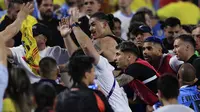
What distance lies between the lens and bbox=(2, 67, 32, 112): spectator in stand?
874 centimetres

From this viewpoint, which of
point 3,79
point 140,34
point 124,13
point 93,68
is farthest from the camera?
point 124,13

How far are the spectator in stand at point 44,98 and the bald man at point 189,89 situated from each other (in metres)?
2.65

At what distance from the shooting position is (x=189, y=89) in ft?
36.9

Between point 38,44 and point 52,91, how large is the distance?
3793 mm

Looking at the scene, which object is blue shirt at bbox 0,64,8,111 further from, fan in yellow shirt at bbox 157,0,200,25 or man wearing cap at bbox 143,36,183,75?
fan in yellow shirt at bbox 157,0,200,25

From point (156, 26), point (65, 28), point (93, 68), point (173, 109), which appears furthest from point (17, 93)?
point (156, 26)

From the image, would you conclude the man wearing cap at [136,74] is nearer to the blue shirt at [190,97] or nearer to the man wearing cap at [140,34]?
the blue shirt at [190,97]

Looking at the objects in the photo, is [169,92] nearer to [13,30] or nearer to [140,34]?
[13,30]

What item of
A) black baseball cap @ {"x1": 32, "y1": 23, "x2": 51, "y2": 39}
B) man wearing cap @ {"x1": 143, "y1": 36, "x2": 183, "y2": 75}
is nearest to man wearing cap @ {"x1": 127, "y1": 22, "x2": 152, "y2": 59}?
man wearing cap @ {"x1": 143, "y1": 36, "x2": 183, "y2": 75}

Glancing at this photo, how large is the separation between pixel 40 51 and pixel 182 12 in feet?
20.8

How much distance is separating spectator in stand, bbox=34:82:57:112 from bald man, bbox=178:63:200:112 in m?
2.65

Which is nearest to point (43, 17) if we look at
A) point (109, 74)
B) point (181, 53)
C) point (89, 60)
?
point (181, 53)

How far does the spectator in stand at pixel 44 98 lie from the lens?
889 cm

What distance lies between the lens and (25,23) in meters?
12.6
